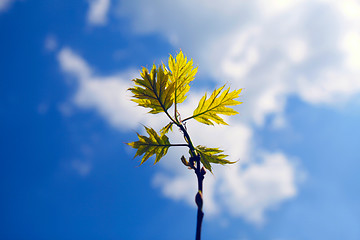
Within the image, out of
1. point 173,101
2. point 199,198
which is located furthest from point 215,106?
point 199,198

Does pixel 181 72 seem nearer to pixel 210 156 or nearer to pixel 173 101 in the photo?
pixel 173 101

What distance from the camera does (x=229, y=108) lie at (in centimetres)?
166

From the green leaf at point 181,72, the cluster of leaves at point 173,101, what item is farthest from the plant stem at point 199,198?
the green leaf at point 181,72

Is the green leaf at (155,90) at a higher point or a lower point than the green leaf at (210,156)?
higher

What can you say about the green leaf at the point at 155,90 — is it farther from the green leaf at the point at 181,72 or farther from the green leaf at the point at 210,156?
the green leaf at the point at 210,156

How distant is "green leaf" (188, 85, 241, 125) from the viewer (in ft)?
5.32

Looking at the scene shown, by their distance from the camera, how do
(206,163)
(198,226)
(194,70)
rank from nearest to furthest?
(198,226) < (206,163) < (194,70)

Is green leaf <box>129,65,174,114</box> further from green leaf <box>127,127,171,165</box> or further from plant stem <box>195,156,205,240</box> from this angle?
plant stem <box>195,156,205,240</box>

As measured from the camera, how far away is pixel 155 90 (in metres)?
1.56

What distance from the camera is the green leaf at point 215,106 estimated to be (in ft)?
5.32

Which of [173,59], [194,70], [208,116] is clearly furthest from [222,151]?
[173,59]

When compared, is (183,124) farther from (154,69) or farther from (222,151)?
(154,69)

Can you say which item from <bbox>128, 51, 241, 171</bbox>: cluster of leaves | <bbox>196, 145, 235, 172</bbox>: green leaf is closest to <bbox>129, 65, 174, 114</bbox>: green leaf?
<bbox>128, 51, 241, 171</bbox>: cluster of leaves

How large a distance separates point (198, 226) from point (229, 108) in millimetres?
803
